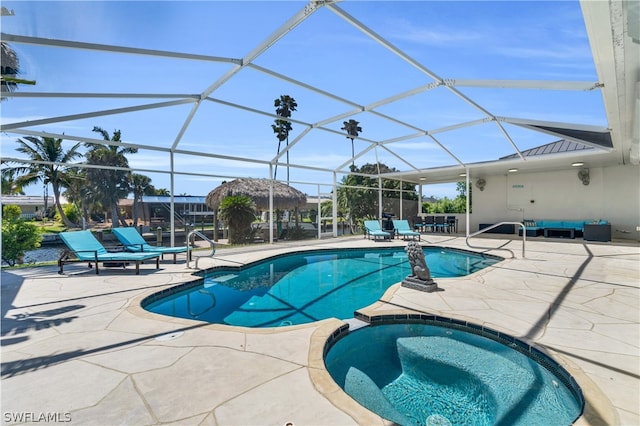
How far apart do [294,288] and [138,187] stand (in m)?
28.1

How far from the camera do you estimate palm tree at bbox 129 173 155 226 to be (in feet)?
80.1

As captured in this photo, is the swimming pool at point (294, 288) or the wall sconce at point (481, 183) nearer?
the swimming pool at point (294, 288)

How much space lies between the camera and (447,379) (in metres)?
2.94

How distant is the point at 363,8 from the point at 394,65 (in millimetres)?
1912

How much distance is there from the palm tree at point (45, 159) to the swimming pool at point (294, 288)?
20.1 metres

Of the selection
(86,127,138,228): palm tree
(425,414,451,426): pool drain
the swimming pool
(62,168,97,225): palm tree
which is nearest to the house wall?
the swimming pool

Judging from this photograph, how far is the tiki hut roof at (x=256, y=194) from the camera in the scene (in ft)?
51.8

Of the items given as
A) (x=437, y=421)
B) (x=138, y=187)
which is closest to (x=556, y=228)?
(x=437, y=421)

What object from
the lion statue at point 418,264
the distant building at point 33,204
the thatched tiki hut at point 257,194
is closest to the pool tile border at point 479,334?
the lion statue at point 418,264

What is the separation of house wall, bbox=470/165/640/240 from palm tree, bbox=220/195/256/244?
1224 cm

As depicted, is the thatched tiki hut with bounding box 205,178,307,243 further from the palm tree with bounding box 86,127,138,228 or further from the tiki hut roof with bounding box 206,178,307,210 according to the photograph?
the palm tree with bounding box 86,127,138,228

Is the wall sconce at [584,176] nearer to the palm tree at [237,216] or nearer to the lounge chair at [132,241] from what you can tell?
the palm tree at [237,216]

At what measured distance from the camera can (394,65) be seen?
641 cm

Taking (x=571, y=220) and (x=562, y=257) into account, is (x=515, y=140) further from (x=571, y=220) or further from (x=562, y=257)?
(x=571, y=220)
